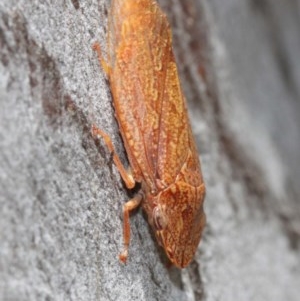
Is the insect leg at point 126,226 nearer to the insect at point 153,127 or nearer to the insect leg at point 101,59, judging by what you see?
the insect at point 153,127

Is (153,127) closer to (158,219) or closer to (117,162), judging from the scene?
(117,162)

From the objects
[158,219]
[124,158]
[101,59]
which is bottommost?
[158,219]

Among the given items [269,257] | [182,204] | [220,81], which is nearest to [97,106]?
[182,204]

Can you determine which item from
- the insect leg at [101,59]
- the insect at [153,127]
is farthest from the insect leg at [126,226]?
the insect leg at [101,59]

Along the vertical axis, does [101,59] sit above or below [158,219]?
above

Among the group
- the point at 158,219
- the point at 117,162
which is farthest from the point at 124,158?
the point at 158,219

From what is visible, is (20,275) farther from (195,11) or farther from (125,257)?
(195,11)

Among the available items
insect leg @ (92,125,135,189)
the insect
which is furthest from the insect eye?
insect leg @ (92,125,135,189)
